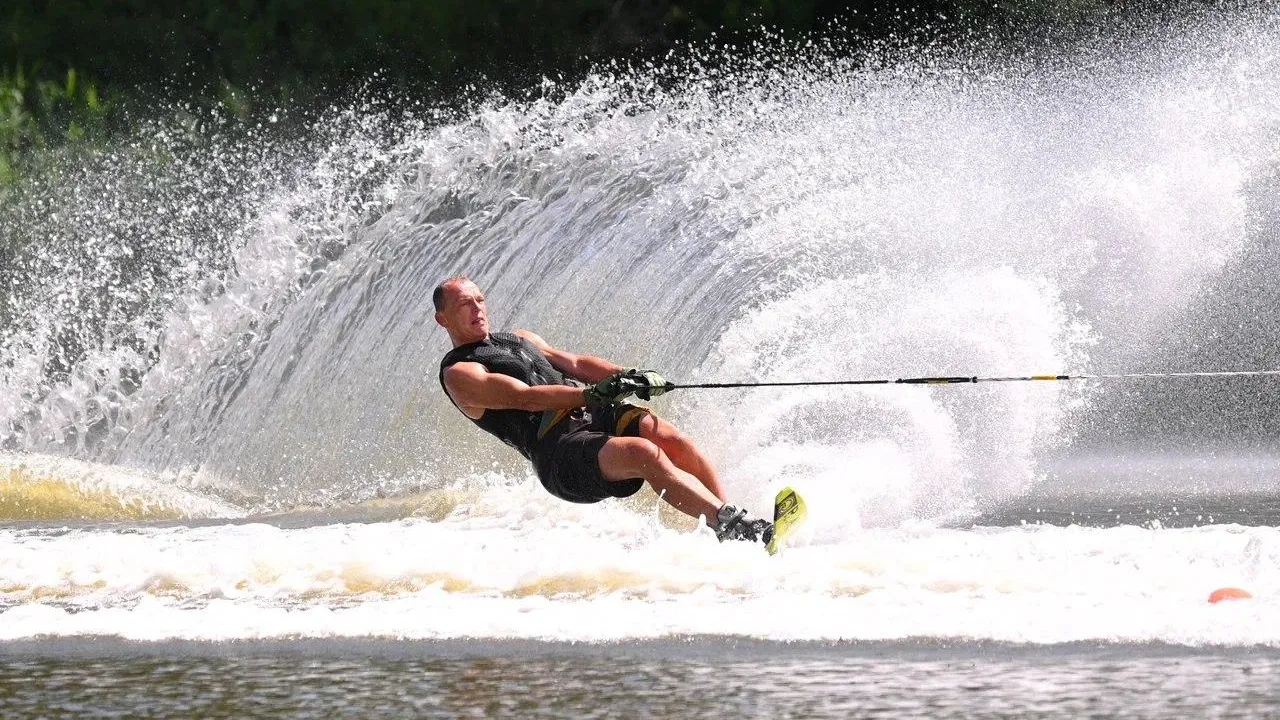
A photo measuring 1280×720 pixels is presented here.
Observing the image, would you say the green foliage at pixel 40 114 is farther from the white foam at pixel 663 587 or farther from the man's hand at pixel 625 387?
the man's hand at pixel 625 387

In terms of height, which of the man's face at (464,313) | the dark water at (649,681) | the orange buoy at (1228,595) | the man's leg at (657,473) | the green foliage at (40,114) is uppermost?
the green foliage at (40,114)

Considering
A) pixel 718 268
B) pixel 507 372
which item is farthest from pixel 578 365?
pixel 718 268

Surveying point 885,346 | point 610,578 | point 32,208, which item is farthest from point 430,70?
point 610,578

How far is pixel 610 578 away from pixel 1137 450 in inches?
363

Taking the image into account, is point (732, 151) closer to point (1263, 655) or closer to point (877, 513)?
point (877, 513)

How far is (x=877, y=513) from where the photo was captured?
339 inches

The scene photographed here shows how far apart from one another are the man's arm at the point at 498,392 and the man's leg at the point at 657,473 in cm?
22

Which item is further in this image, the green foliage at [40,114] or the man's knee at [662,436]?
the green foliage at [40,114]

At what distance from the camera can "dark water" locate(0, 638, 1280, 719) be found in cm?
477

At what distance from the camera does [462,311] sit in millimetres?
7910

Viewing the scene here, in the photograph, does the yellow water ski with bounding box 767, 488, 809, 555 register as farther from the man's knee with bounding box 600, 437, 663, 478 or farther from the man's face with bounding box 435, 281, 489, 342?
the man's face with bounding box 435, 281, 489, 342

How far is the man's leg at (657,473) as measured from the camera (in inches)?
286

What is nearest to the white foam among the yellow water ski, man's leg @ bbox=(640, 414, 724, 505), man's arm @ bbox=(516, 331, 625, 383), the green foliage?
the yellow water ski

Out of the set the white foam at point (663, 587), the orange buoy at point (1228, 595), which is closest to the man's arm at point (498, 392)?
the white foam at point (663, 587)
